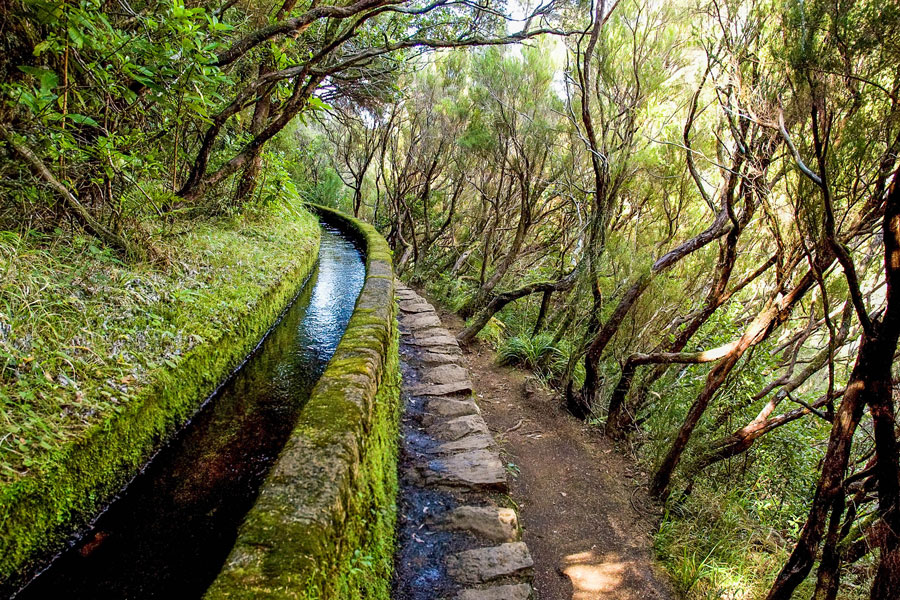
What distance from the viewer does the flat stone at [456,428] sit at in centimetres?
397

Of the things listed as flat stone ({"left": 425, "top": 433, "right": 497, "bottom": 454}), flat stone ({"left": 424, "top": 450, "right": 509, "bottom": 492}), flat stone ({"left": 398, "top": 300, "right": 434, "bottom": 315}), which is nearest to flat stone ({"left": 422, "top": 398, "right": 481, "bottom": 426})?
flat stone ({"left": 425, "top": 433, "right": 497, "bottom": 454})

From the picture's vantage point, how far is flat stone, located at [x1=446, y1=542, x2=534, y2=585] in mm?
2670

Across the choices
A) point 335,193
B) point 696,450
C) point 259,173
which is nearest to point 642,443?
point 696,450

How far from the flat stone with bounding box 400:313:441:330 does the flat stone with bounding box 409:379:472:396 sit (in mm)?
1722

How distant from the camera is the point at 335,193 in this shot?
1973 centimetres

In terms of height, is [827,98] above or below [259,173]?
above

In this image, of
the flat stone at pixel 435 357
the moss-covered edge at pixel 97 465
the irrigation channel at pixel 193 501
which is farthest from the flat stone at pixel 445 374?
the moss-covered edge at pixel 97 465

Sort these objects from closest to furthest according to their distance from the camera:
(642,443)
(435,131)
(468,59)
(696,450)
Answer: (696,450) → (642,443) → (468,59) → (435,131)

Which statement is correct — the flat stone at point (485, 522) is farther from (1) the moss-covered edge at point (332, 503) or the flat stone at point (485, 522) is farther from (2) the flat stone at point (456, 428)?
(2) the flat stone at point (456, 428)

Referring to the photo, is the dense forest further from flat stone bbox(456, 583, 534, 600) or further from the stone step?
flat stone bbox(456, 583, 534, 600)

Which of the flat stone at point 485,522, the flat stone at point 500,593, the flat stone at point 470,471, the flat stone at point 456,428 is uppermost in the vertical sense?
the flat stone at point 456,428

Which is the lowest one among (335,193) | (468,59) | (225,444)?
(225,444)

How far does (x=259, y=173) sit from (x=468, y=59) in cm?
562

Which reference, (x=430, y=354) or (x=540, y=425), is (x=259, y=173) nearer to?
(x=430, y=354)
